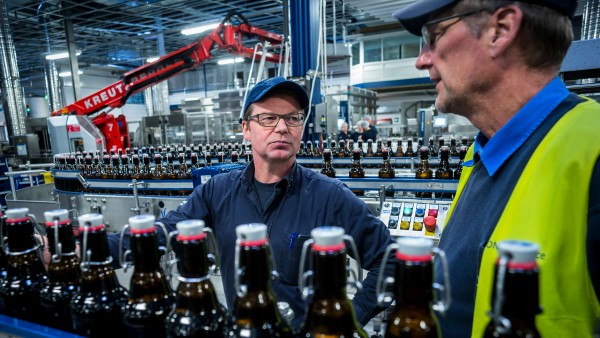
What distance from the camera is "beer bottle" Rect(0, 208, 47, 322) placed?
0.77 metres

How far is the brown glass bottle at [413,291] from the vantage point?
1.63 feet

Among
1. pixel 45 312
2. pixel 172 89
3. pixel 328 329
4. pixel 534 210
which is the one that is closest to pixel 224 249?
pixel 45 312

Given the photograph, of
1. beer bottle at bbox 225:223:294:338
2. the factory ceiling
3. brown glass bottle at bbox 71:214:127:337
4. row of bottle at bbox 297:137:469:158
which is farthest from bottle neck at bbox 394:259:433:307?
the factory ceiling

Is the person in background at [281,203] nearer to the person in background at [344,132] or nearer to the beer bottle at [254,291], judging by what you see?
the beer bottle at [254,291]

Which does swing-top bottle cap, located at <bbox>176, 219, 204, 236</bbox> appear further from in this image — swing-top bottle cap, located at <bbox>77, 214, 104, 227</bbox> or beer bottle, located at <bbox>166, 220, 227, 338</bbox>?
swing-top bottle cap, located at <bbox>77, 214, 104, 227</bbox>

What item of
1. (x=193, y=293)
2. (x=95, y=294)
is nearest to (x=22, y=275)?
(x=95, y=294)

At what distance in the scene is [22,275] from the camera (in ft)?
2.65

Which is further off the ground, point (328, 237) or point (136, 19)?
point (136, 19)

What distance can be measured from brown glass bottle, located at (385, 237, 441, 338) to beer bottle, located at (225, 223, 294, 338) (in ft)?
0.63

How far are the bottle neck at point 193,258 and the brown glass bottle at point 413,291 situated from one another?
32 centimetres

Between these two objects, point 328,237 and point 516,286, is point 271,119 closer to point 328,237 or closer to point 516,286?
point 328,237

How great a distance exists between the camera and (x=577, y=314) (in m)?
0.73

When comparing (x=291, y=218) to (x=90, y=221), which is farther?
(x=291, y=218)

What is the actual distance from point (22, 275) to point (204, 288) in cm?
49
